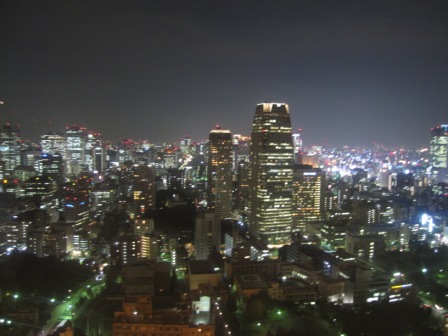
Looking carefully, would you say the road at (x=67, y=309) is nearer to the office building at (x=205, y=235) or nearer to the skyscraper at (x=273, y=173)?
the office building at (x=205, y=235)

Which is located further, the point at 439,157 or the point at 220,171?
the point at 220,171

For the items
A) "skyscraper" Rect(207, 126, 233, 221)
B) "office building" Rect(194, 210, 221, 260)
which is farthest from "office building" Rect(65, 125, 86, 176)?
"office building" Rect(194, 210, 221, 260)

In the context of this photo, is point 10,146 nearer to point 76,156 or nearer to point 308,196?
point 76,156

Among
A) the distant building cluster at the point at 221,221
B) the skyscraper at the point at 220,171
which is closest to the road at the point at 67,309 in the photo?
the distant building cluster at the point at 221,221

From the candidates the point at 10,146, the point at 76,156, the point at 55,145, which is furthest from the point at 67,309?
the point at 76,156

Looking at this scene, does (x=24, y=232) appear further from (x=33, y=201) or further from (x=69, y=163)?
(x=69, y=163)
